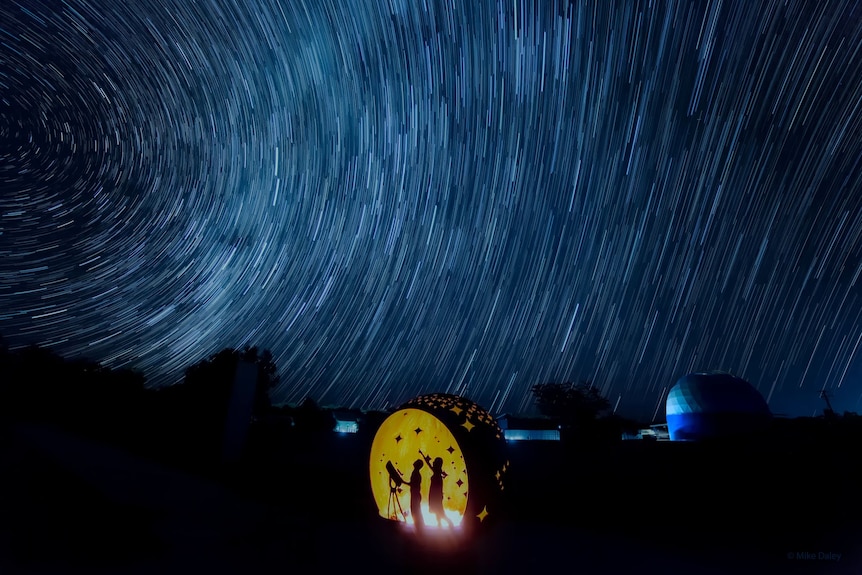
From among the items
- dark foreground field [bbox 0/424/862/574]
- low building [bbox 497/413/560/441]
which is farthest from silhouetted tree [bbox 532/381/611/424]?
dark foreground field [bbox 0/424/862/574]

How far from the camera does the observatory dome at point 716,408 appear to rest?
79.9 feet

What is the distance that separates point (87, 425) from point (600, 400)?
6268cm

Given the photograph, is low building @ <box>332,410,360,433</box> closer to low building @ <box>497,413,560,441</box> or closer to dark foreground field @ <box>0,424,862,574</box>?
low building @ <box>497,413,560,441</box>

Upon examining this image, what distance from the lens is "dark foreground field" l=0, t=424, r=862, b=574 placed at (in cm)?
618

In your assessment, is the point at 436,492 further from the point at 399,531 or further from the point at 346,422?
the point at 346,422

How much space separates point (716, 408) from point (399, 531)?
25.0 metres

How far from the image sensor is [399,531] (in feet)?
26.8

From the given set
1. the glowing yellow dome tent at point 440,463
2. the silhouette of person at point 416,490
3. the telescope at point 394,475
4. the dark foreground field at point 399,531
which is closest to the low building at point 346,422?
the dark foreground field at point 399,531

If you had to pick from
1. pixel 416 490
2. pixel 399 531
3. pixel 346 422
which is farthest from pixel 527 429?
pixel 416 490

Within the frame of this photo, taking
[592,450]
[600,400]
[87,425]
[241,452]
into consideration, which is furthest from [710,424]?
[600,400]

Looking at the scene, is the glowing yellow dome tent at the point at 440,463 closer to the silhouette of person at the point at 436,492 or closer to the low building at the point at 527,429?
the silhouette of person at the point at 436,492

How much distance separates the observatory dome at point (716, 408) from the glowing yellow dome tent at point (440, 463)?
2230 cm

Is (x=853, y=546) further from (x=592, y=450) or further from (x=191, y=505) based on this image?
(x=191, y=505)

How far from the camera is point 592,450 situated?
14.0 meters
